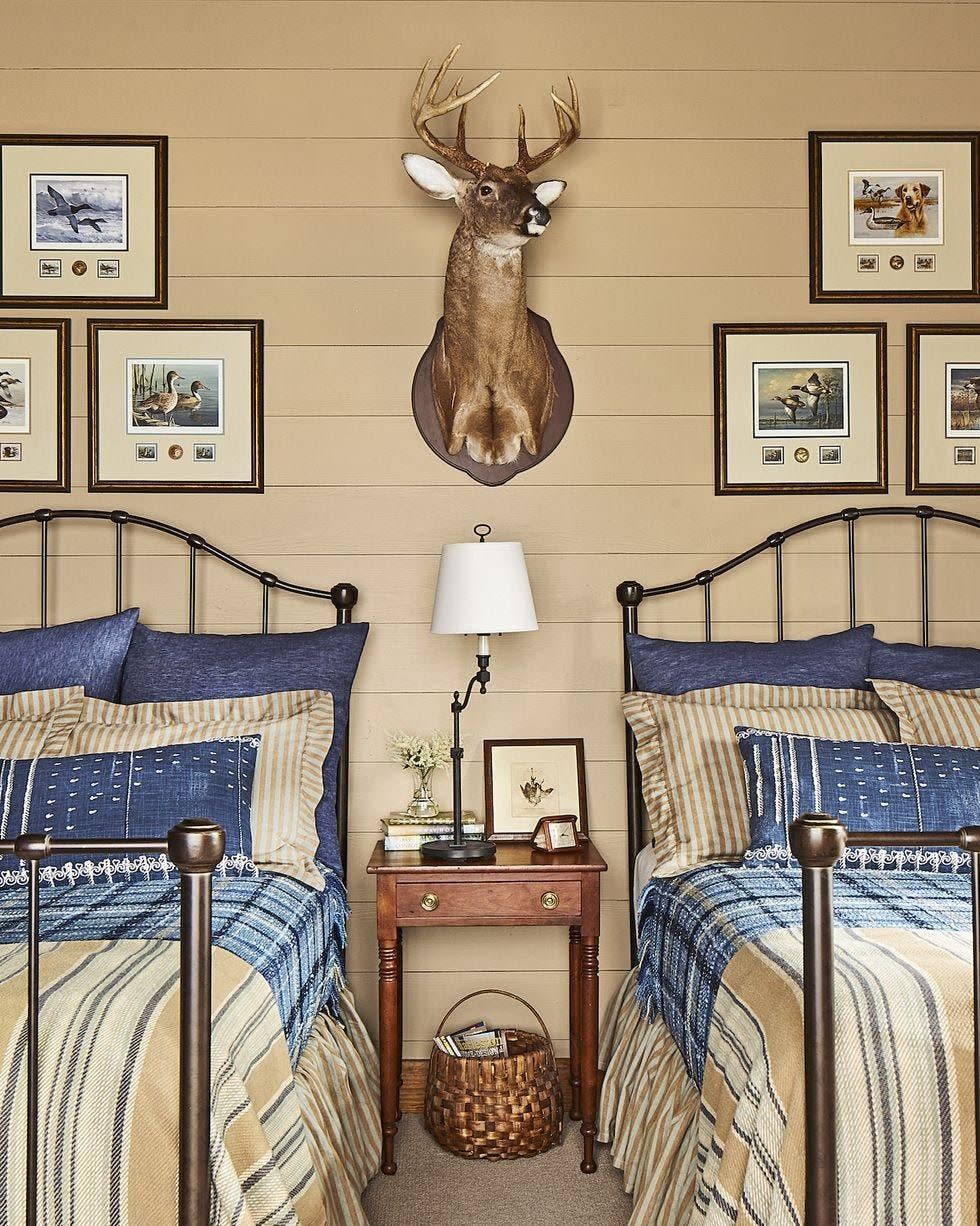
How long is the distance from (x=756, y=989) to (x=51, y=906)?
1.17 m

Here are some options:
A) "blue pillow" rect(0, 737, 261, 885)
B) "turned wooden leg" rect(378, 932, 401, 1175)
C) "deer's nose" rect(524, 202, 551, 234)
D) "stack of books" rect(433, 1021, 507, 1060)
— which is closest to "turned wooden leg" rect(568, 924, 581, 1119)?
"stack of books" rect(433, 1021, 507, 1060)

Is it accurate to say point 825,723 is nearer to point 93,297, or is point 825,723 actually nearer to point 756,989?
point 756,989

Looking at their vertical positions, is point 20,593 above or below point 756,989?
above

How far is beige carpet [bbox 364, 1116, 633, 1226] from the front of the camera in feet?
7.72

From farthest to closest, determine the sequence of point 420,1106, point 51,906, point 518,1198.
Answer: point 420,1106, point 518,1198, point 51,906

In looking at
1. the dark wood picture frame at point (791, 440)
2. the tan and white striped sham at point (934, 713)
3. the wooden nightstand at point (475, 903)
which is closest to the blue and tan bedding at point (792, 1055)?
the wooden nightstand at point (475, 903)

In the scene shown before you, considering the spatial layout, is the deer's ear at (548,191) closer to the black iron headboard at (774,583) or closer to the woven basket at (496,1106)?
the black iron headboard at (774,583)

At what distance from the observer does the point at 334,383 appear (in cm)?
305

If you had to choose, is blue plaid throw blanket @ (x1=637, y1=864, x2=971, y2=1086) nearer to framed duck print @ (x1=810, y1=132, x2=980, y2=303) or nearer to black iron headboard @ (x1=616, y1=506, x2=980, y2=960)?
black iron headboard @ (x1=616, y1=506, x2=980, y2=960)

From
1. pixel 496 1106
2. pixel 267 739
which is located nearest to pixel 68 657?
pixel 267 739

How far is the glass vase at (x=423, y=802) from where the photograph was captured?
2875mm

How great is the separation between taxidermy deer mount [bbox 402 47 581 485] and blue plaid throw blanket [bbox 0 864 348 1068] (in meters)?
1.26

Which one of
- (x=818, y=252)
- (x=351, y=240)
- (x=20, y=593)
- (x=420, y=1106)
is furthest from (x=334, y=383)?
(x=420, y=1106)

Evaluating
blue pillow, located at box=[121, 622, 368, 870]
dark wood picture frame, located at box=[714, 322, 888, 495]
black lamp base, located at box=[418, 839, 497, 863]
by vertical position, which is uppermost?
dark wood picture frame, located at box=[714, 322, 888, 495]
